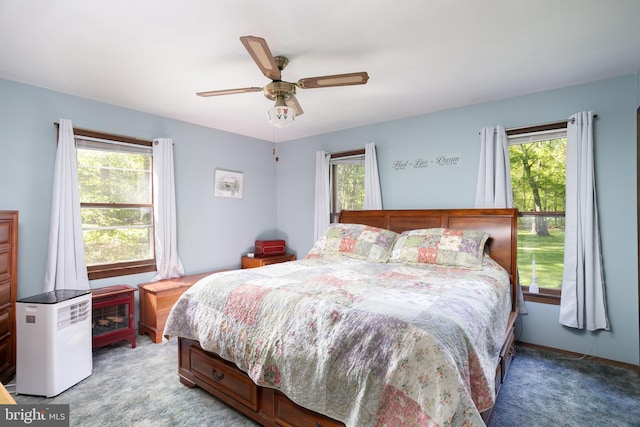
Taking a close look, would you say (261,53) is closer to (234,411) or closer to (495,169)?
(234,411)

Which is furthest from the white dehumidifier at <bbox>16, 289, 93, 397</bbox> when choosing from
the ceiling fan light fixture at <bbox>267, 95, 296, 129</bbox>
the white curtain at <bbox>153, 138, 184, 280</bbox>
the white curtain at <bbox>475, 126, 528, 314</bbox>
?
the white curtain at <bbox>475, 126, 528, 314</bbox>

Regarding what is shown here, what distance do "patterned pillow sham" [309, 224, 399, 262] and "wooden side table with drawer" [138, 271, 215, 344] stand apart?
1590 millimetres

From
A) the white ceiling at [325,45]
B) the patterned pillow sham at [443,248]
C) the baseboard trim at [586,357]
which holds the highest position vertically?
the white ceiling at [325,45]

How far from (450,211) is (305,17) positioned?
2402 mm

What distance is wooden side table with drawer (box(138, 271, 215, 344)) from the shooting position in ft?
10.6

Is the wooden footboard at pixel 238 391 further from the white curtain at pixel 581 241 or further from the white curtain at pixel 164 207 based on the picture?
the white curtain at pixel 581 241

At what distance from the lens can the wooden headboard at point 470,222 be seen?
292 cm

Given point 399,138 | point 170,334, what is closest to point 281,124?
point 170,334

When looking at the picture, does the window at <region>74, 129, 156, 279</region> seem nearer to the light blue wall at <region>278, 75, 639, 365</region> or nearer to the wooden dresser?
the wooden dresser

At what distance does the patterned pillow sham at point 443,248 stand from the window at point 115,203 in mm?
2947

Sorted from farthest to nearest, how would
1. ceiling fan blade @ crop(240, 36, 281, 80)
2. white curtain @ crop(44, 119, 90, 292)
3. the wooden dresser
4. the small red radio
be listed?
the small red radio → white curtain @ crop(44, 119, 90, 292) → the wooden dresser → ceiling fan blade @ crop(240, 36, 281, 80)

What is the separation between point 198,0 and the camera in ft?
5.68

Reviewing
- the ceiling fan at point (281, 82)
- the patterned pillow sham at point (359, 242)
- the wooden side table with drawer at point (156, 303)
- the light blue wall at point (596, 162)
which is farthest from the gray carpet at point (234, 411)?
the ceiling fan at point (281, 82)

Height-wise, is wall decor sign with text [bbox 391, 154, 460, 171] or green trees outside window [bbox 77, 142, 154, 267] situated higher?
wall decor sign with text [bbox 391, 154, 460, 171]
